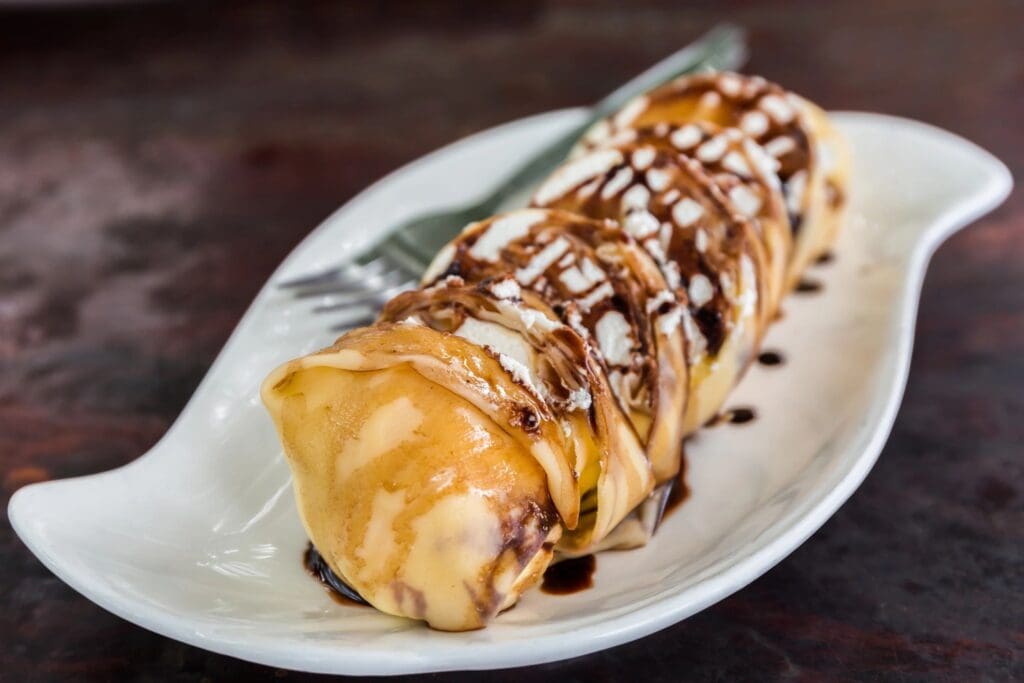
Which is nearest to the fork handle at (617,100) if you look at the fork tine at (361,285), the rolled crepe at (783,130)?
the rolled crepe at (783,130)

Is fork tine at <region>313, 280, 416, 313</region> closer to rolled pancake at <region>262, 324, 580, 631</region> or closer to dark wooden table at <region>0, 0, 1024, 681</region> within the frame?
dark wooden table at <region>0, 0, 1024, 681</region>

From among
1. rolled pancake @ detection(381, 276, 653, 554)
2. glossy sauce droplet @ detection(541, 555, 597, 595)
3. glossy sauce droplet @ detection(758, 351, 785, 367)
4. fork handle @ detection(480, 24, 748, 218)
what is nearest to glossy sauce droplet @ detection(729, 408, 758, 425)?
glossy sauce droplet @ detection(758, 351, 785, 367)

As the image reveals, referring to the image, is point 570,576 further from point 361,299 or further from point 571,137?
point 571,137

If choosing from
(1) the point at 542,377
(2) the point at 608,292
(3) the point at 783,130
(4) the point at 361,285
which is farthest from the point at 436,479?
(3) the point at 783,130

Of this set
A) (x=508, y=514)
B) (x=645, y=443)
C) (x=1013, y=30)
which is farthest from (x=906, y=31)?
(x=508, y=514)

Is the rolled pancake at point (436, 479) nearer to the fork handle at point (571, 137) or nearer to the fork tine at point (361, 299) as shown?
the fork tine at point (361, 299)

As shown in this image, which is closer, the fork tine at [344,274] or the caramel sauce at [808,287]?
the fork tine at [344,274]

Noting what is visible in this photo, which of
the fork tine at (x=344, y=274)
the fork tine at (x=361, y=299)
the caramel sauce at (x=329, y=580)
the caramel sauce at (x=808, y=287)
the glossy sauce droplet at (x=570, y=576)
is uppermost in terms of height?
the fork tine at (x=344, y=274)
